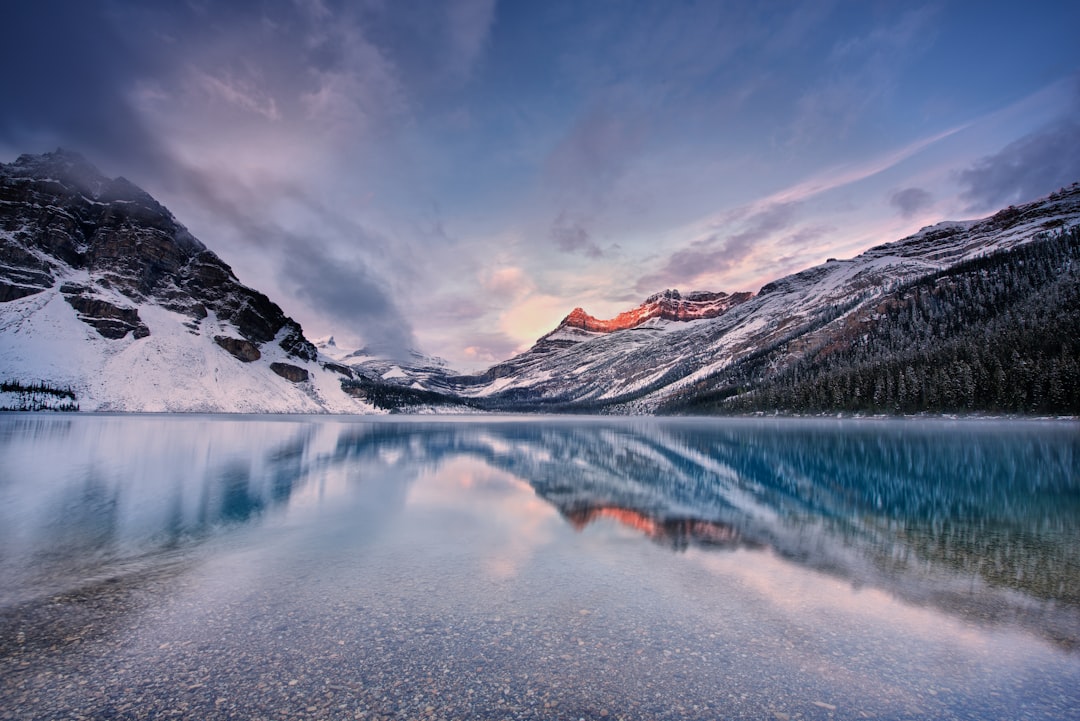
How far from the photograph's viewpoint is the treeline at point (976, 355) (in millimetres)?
100875

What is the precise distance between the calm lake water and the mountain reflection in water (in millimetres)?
189

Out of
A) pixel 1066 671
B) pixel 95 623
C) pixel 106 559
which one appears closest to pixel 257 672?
pixel 95 623

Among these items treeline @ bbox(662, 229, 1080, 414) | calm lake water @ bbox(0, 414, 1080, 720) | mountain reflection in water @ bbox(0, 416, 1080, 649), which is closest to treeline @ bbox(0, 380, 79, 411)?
mountain reflection in water @ bbox(0, 416, 1080, 649)

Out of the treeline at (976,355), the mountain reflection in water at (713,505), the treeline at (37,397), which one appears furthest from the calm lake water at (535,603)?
→ the treeline at (37,397)

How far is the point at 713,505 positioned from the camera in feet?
91.0

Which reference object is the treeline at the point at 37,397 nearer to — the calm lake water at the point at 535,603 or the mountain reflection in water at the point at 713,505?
the mountain reflection in water at the point at 713,505

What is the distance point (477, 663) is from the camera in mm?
9781

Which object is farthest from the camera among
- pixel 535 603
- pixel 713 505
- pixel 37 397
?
pixel 37 397

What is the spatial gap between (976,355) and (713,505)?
128 meters

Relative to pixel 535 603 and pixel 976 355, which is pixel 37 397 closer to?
pixel 535 603

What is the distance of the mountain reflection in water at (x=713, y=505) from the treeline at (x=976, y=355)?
64422mm

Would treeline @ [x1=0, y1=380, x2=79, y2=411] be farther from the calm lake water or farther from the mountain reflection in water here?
the calm lake water

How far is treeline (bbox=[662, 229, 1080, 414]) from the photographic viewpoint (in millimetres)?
100875

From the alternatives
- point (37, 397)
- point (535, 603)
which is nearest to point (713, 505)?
point (535, 603)
